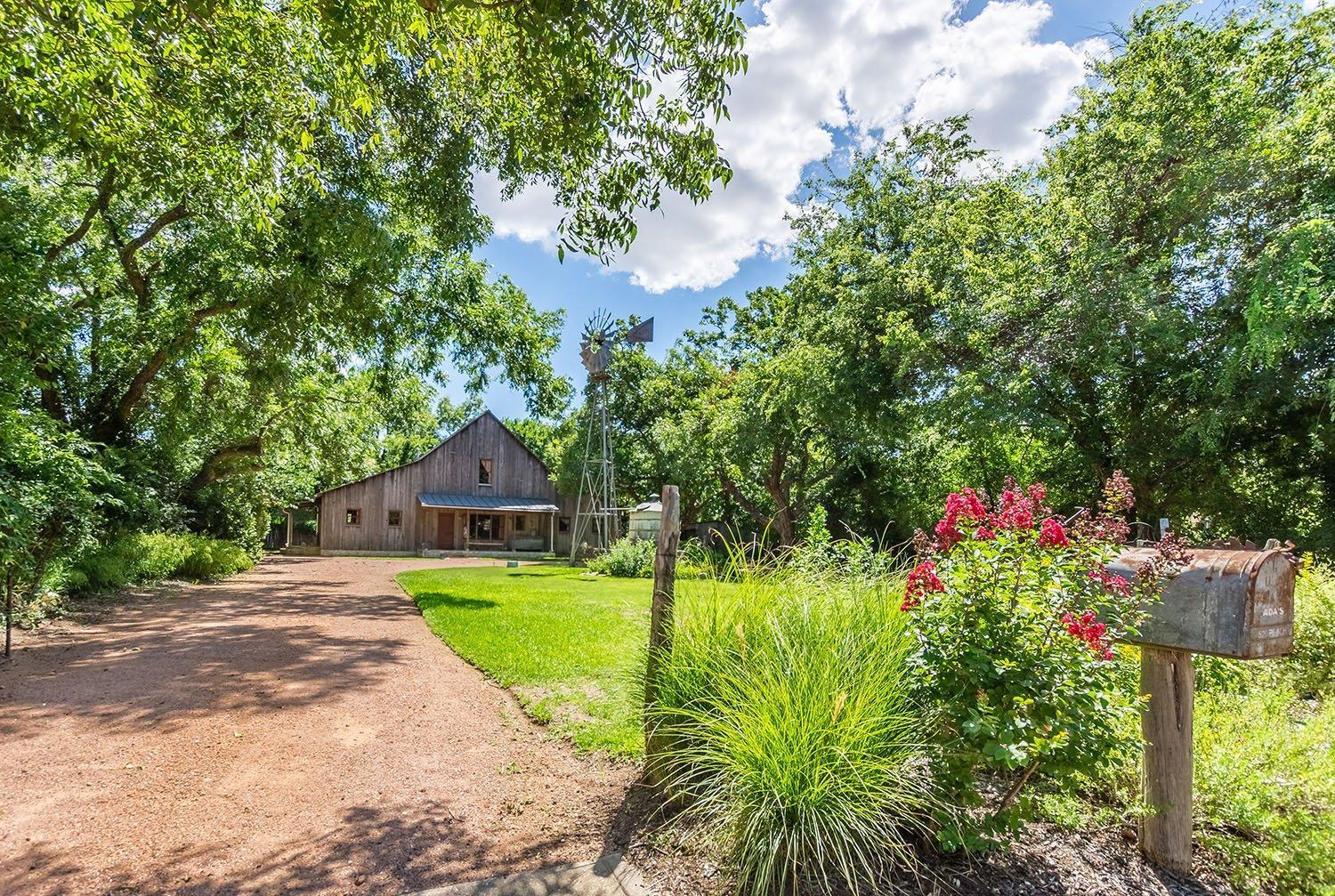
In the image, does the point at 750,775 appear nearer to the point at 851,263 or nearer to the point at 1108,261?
the point at 1108,261

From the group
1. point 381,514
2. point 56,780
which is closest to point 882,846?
point 56,780

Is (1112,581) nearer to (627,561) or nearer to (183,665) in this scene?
(183,665)

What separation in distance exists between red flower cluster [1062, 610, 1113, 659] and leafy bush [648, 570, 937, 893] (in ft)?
2.36

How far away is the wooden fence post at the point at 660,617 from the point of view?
354 centimetres

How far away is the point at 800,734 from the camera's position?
2.64m

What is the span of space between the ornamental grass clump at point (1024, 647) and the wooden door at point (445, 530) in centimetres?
2965

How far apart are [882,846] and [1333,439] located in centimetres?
1415

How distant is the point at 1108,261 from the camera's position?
10.3 meters

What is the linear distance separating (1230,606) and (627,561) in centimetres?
1545

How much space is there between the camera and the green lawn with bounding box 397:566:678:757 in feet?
14.7

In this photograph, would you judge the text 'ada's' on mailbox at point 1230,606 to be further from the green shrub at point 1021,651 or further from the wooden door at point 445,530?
the wooden door at point 445,530

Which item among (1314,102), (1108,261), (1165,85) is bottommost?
(1108,261)

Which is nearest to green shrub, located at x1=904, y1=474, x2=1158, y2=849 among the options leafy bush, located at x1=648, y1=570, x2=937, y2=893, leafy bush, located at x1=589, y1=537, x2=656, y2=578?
leafy bush, located at x1=648, y1=570, x2=937, y2=893

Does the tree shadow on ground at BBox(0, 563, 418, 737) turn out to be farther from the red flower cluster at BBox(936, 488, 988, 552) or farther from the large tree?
the red flower cluster at BBox(936, 488, 988, 552)
